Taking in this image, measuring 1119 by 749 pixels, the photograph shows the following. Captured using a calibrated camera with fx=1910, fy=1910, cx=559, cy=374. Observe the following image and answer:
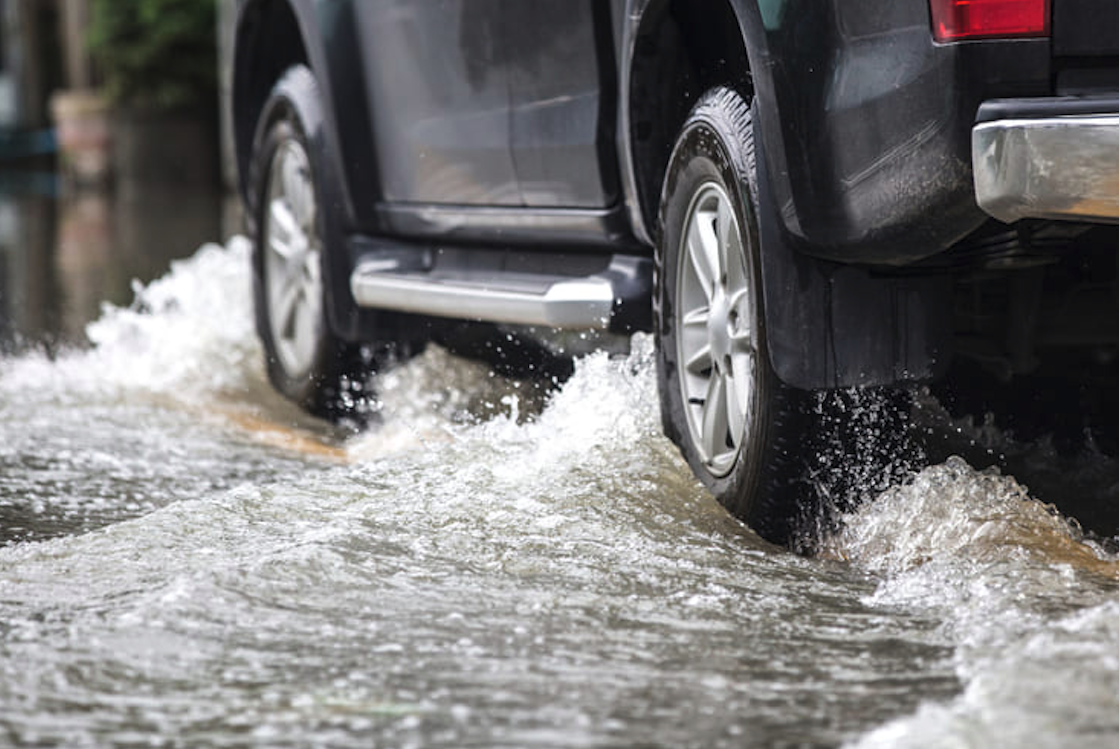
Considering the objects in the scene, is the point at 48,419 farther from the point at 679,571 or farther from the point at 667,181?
the point at 679,571

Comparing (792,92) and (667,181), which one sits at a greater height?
(792,92)

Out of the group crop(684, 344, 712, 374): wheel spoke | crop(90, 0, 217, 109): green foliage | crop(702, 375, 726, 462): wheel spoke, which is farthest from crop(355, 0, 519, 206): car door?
crop(90, 0, 217, 109): green foliage

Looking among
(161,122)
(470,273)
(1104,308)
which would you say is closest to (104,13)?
(161,122)

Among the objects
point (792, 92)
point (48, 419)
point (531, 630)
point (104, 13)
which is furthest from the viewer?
point (104, 13)

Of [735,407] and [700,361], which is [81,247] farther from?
[735,407]

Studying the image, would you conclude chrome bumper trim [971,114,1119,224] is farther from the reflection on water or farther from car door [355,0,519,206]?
the reflection on water

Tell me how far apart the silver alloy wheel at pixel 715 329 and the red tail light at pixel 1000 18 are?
678 millimetres

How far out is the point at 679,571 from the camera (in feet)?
10.00

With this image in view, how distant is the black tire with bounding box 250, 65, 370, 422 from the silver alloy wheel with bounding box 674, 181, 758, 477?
5.35 feet

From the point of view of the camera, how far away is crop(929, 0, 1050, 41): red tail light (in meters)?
2.74

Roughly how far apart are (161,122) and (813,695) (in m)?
19.7

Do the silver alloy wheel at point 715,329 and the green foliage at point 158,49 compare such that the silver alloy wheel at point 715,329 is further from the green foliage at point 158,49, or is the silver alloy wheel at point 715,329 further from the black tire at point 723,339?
the green foliage at point 158,49

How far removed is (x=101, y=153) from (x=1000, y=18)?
20138 mm

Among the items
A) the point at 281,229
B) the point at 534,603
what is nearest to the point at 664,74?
the point at 534,603
